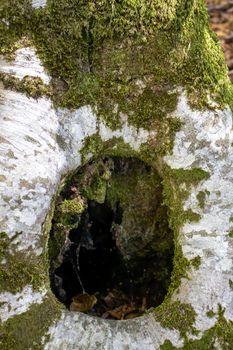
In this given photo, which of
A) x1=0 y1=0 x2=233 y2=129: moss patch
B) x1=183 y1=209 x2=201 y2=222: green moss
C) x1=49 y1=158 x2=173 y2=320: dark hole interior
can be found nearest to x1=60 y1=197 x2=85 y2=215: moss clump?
x1=49 y1=158 x2=173 y2=320: dark hole interior

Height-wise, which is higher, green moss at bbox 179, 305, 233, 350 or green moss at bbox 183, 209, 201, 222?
green moss at bbox 183, 209, 201, 222

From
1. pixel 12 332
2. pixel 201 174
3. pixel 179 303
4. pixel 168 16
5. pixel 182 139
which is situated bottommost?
pixel 12 332

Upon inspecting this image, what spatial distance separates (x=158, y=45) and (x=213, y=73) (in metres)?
0.40

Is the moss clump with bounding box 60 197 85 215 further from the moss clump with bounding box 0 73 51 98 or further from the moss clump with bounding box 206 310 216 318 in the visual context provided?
the moss clump with bounding box 206 310 216 318

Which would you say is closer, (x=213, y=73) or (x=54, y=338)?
(x=54, y=338)

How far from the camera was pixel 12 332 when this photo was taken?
246 cm

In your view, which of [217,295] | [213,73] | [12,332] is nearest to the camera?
[12,332]

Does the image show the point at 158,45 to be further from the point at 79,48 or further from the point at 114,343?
the point at 114,343

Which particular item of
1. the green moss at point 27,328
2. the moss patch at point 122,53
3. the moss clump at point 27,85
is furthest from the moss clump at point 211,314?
the moss clump at point 27,85

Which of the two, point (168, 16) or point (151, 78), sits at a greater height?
point (168, 16)

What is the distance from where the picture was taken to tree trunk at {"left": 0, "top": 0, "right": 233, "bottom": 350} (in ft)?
8.20

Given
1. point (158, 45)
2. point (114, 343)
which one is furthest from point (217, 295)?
point (158, 45)

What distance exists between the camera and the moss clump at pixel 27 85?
8.39 feet

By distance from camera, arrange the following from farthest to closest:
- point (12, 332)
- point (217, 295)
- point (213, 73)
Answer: point (213, 73) < point (217, 295) < point (12, 332)
